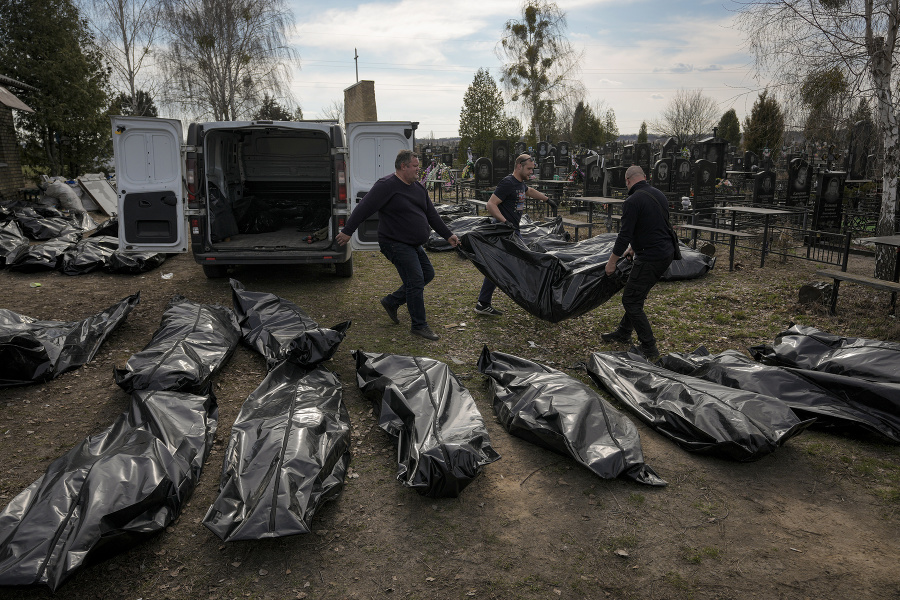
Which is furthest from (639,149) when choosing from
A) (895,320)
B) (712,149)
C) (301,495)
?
(301,495)

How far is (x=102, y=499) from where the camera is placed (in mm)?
2609

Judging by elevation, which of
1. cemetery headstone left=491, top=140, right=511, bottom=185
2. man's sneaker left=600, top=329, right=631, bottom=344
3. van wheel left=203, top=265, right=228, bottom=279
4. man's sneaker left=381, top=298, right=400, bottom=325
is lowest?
man's sneaker left=600, top=329, right=631, bottom=344

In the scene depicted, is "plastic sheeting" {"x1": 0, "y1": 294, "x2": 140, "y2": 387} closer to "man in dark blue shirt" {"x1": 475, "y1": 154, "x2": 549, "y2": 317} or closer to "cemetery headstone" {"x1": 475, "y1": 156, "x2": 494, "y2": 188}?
"man in dark blue shirt" {"x1": 475, "y1": 154, "x2": 549, "y2": 317}

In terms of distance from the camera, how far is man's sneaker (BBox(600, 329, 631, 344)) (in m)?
5.93

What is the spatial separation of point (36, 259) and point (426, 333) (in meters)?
6.49

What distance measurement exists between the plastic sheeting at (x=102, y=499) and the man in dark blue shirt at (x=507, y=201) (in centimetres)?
391

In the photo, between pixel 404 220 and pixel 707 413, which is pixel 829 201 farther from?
pixel 707 413

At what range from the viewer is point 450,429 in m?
3.41

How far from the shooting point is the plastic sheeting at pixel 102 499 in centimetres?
Result: 238

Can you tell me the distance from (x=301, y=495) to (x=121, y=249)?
18.7 ft

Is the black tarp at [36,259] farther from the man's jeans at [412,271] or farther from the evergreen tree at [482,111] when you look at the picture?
the evergreen tree at [482,111]

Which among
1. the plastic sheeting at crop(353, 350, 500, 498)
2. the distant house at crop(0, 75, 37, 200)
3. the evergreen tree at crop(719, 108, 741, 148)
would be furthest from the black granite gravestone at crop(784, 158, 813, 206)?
the evergreen tree at crop(719, 108, 741, 148)

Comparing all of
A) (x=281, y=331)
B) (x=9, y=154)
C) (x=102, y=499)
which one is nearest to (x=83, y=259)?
(x=281, y=331)

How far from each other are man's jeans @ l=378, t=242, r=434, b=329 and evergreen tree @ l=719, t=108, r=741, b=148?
45097mm
